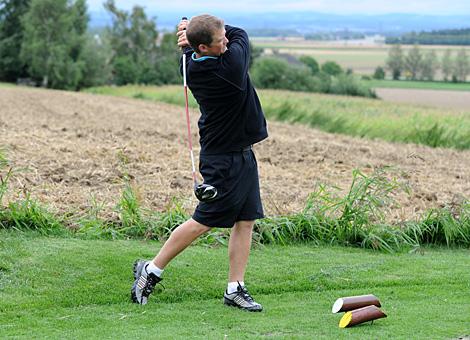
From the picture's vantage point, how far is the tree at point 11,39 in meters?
58.4

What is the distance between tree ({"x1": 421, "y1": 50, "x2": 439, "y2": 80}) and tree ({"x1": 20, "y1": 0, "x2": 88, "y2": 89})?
1117 inches

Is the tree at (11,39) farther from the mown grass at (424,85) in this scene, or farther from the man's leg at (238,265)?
the man's leg at (238,265)

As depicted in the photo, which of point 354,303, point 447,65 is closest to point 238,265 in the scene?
point 354,303

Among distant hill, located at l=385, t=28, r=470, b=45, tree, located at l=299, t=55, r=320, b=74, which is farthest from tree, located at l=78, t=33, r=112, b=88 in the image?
distant hill, located at l=385, t=28, r=470, b=45

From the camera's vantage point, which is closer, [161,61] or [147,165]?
[147,165]

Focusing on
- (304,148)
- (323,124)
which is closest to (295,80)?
(323,124)

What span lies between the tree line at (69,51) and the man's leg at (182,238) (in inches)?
1992

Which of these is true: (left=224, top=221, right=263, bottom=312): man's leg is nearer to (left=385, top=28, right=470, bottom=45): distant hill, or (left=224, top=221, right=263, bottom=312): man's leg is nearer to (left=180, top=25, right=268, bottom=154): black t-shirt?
(left=180, top=25, right=268, bottom=154): black t-shirt

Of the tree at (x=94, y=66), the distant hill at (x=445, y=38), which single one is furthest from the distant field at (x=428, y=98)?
the distant hill at (x=445, y=38)

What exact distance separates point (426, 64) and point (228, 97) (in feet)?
209

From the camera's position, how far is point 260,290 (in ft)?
21.3

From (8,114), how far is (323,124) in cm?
871

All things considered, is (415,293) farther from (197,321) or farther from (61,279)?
(61,279)

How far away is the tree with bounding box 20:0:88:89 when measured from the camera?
181 feet
